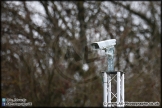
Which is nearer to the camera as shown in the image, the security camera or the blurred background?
Result: the security camera

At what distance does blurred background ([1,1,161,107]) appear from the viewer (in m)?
9.16

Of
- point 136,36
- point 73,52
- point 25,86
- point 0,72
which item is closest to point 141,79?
point 136,36

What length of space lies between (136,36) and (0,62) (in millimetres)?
3507

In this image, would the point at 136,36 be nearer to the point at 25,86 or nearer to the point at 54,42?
the point at 54,42

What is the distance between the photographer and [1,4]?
9.25 m

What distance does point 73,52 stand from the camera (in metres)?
9.23

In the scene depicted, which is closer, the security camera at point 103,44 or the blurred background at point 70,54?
the security camera at point 103,44

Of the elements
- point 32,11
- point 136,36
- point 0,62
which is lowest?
point 0,62

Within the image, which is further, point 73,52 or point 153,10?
point 153,10

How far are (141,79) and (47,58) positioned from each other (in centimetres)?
241

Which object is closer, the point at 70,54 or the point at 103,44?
the point at 103,44

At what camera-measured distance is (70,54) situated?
925 cm

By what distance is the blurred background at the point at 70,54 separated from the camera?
916 centimetres

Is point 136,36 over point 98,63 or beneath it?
over
